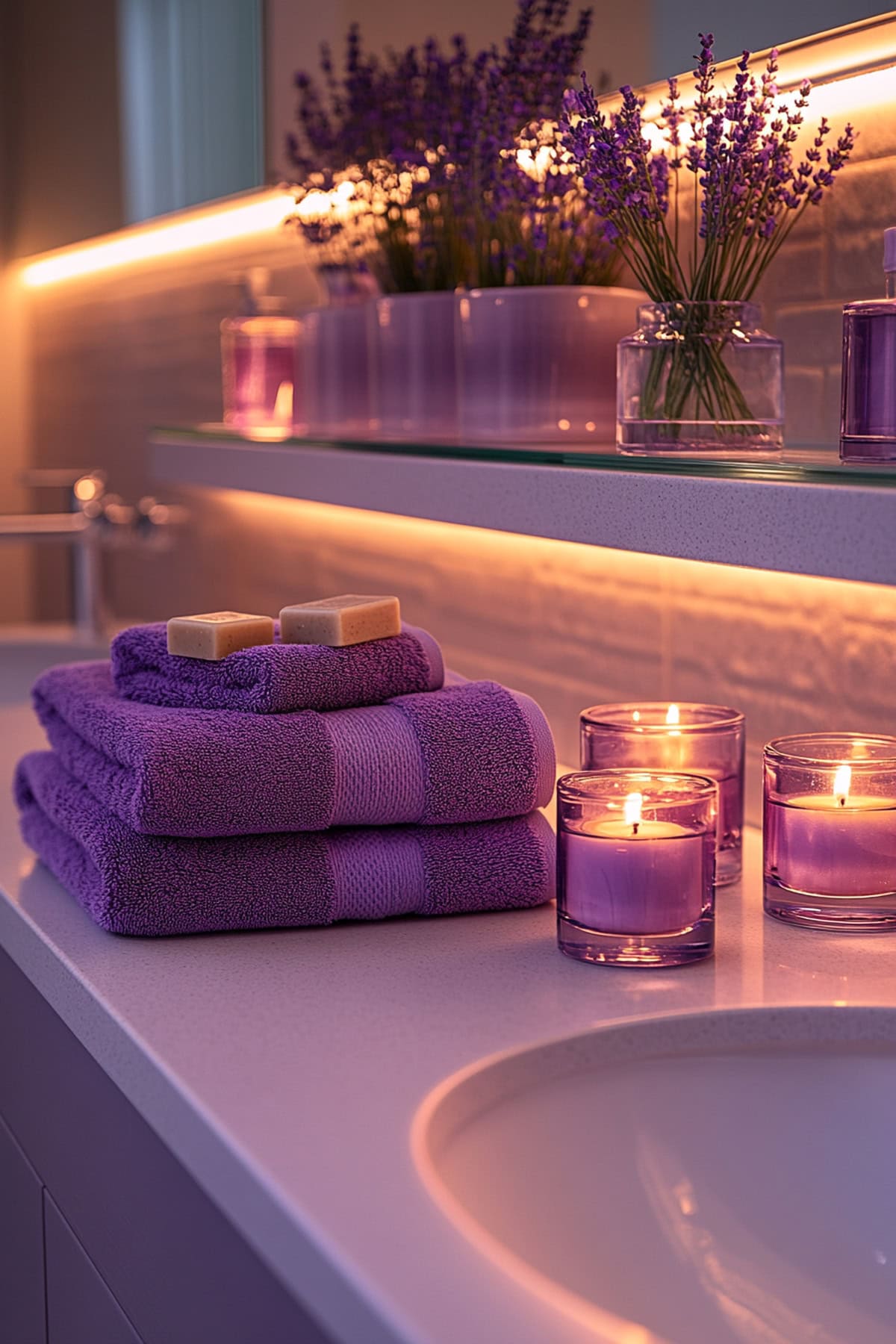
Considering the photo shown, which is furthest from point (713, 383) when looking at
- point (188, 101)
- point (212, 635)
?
point (188, 101)

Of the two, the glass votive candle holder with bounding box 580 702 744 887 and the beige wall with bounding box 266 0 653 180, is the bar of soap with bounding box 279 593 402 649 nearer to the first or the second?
the glass votive candle holder with bounding box 580 702 744 887

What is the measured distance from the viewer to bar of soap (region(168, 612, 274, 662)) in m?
0.94

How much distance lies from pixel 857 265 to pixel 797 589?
210 millimetres

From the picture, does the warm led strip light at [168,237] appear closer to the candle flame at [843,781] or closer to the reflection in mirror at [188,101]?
the reflection in mirror at [188,101]

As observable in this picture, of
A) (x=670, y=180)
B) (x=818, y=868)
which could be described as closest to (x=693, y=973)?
(x=818, y=868)

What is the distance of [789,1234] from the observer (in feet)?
2.31

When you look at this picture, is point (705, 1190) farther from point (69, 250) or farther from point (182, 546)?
point (69, 250)

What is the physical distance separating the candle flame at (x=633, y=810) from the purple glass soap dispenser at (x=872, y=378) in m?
0.21

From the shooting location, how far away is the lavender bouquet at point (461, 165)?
1.13 meters

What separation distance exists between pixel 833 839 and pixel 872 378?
A: 25 centimetres

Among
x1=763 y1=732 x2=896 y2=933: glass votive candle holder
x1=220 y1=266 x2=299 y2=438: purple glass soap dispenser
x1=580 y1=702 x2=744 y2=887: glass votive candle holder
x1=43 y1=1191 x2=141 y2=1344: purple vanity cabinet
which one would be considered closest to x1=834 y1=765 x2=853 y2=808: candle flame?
x1=763 y1=732 x2=896 y2=933: glass votive candle holder

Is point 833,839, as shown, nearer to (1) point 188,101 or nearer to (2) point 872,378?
(2) point 872,378

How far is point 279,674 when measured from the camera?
0.90 metres

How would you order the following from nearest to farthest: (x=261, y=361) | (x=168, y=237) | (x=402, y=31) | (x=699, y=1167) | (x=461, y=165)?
(x=699, y=1167), (x=461, y=165), (x=402, y=31), (x=261, y=361), (x=168, y=237)
